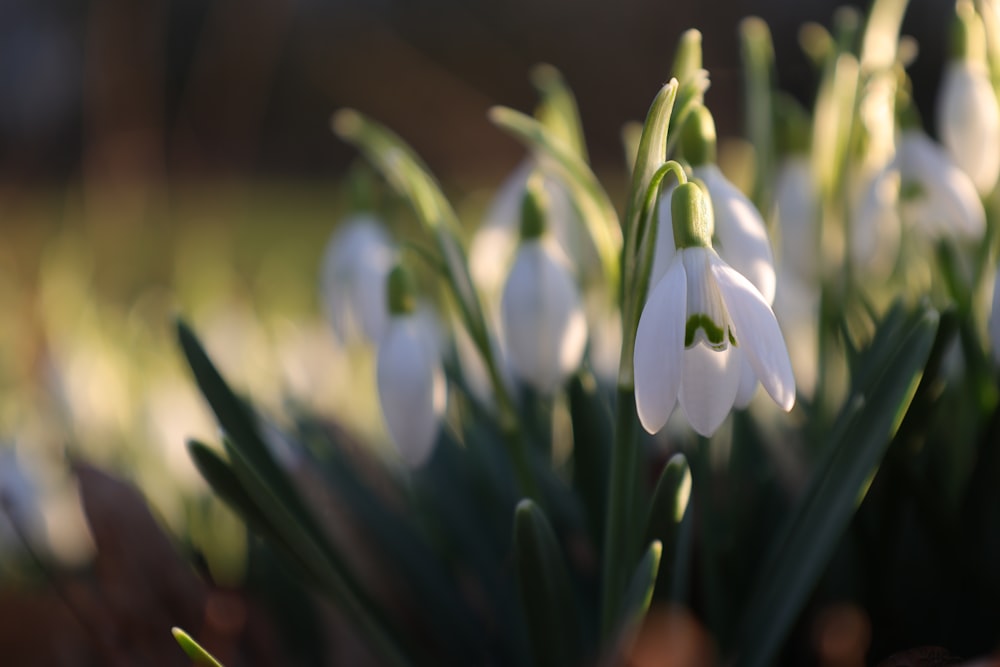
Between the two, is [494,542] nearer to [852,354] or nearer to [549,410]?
[549,410]

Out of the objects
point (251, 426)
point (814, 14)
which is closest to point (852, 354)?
point (251, 426)

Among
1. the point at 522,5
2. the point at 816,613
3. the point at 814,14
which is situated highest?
the point at 522,5

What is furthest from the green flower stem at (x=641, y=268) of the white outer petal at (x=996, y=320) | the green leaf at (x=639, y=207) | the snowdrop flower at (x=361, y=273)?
the snowdrop flower at (x=361, y=273)

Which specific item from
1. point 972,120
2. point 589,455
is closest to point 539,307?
point 589,455

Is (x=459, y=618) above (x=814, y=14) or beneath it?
beneath

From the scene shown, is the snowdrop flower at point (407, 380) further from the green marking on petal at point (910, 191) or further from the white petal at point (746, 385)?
the green marking on petal at point (910, 191)

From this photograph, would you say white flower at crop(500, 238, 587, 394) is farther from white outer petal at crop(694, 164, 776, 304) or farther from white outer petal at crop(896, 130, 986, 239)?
white outer petal at crop(896, 130, 986, 239)

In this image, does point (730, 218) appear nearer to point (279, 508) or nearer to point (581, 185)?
point (581, 185)
